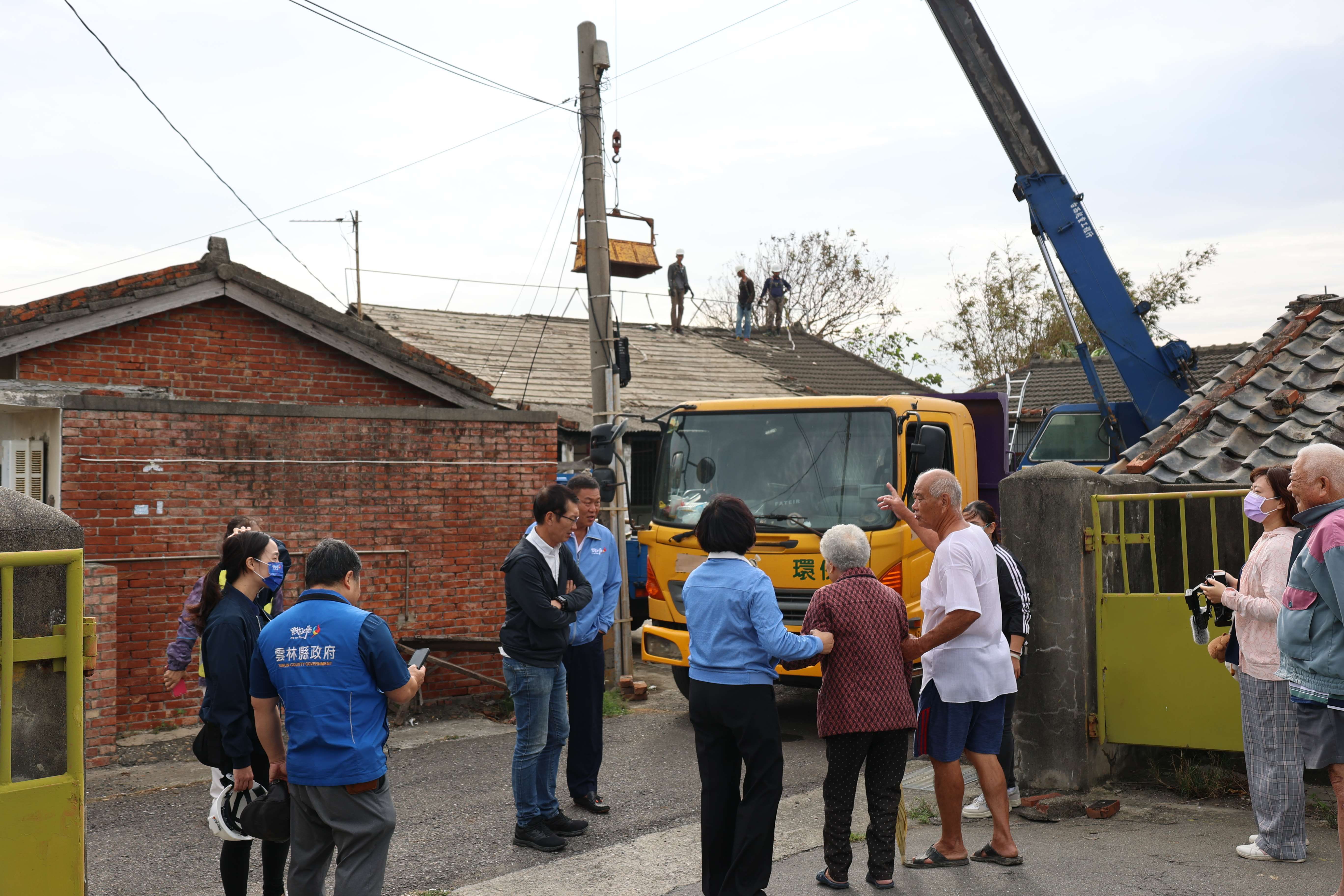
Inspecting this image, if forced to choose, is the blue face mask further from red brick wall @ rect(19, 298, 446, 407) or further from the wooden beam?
the wooden beam

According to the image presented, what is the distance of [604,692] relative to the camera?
991 centimetres

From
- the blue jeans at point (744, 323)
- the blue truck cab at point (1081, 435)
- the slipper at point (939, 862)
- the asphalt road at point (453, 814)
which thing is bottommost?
the asphalt road at point (453, 814)

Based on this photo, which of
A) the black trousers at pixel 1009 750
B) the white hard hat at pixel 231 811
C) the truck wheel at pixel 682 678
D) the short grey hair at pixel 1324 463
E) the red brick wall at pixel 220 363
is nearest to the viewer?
the short grey hair at pixel 1324 463

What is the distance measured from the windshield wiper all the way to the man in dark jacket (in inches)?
102

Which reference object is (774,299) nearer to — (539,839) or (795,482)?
(795,482)

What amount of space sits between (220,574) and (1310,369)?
23.4 ft

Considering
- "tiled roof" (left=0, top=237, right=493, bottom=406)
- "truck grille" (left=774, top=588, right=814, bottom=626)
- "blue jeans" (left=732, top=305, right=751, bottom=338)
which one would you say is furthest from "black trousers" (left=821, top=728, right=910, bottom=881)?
"blue jeans" (left=732, top=305, right=751, bottom=338)

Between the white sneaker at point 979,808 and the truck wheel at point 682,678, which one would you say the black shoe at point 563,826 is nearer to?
the white sneaker at point 979,808

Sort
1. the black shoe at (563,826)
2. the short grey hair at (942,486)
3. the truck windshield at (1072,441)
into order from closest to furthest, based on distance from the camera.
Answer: the short grey hair at (942,486)
the black shoe at (563,826)
the truck windshield at (1072,441)

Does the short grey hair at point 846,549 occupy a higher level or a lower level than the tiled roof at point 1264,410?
lower

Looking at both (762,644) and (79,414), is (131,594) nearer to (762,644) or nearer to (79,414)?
(79,414)

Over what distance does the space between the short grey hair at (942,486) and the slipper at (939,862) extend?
1.68 metres

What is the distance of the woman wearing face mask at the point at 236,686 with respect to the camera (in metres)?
4.32

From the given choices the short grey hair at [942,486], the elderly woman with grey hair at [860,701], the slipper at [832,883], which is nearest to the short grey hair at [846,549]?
the elderly woman with grey hair at [860,701]
